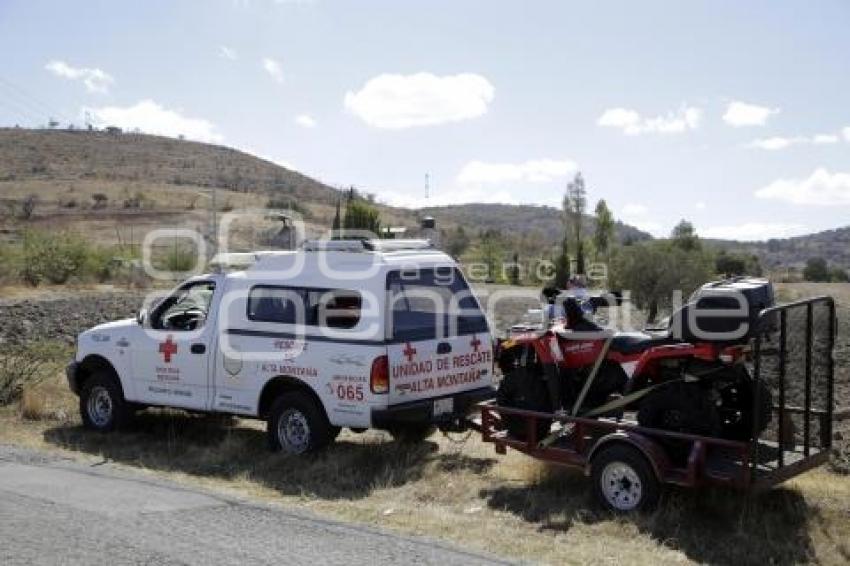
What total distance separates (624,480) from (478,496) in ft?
4.74

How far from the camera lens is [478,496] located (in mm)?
8766

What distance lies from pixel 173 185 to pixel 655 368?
8890 cm

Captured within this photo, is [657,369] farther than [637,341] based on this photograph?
No

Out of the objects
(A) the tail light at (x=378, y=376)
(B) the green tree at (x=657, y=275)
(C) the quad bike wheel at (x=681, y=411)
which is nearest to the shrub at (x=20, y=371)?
(A) the tail light at (x=378, y=376)

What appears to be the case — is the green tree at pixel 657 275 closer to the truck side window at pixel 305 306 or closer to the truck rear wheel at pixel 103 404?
the truck rear wheel at pixel 103 404

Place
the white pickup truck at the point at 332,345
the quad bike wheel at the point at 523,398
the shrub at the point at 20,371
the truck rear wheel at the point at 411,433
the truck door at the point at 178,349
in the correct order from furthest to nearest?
1. the shrub at the point at 20,371
2. the truck door at the point at 178,349
3. the truck rear wheel at the point at 411,433
4. the white pickup truck at the point at 332,345
5. the quad bike wheel at the point at 523,398

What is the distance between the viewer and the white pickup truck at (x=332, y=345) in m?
9.59

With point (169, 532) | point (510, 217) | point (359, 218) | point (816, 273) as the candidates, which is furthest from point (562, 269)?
point (510, 217)

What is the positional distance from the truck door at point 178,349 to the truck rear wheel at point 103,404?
0.42 metres

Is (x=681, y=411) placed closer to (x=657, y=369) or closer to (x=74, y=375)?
(x=657, y=369)

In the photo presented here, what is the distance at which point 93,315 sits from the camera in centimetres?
2955

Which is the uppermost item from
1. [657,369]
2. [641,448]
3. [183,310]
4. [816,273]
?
[816,273]

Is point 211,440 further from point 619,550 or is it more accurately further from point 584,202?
point 584,202

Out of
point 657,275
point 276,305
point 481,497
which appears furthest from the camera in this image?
point 657,275
